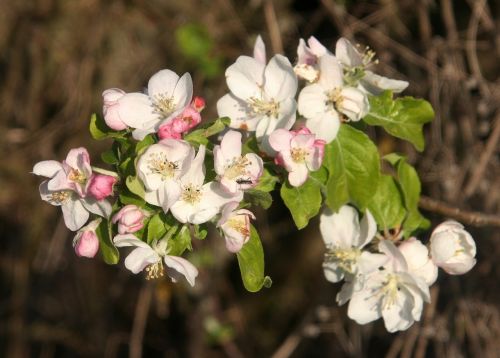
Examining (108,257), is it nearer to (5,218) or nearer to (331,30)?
(331,30)

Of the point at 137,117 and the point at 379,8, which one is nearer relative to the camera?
the point at 137,117

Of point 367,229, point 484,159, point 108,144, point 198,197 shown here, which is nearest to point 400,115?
point 367,229

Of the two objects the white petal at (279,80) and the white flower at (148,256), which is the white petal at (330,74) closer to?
the white petal at (279,80)

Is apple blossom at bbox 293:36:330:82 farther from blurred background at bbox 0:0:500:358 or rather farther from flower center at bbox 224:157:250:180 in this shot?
blurred background at bbox 0:0:500:358

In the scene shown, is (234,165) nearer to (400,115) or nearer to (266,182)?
(266,182)

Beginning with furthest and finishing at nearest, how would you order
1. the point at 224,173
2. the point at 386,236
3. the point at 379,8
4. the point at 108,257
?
the point at 379,8
the point at 386,236
the point at 108,257
the point at 224,173

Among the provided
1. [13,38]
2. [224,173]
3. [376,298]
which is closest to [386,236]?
[376,298]

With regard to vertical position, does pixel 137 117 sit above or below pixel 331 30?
above
